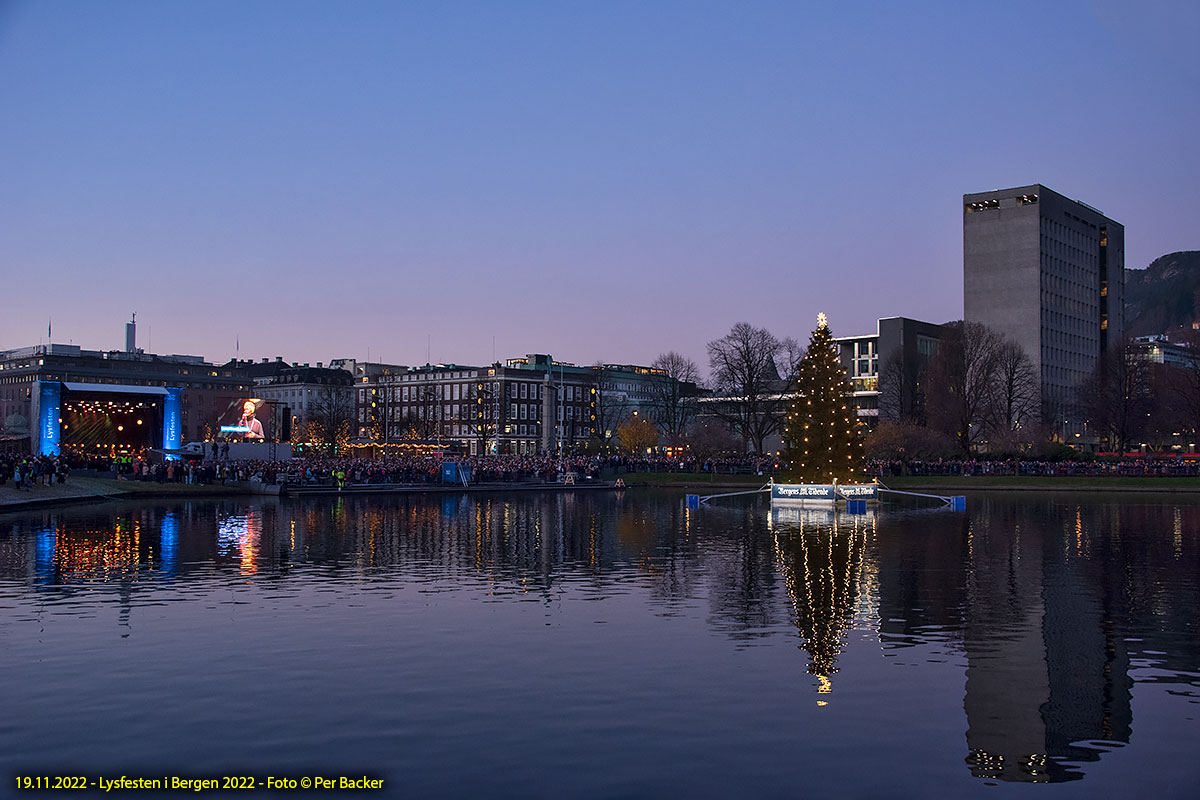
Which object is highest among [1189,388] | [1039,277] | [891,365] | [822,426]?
[1039,277]

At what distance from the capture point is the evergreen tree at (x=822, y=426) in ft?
193

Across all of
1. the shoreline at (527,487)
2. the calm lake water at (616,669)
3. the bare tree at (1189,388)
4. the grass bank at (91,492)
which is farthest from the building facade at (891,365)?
the calm lake water at (616,669)

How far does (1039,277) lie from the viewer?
131 m

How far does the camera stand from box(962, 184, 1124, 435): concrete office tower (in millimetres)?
132000

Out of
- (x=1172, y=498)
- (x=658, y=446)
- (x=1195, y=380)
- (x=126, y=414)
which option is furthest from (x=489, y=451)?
(x=1172, y=498)

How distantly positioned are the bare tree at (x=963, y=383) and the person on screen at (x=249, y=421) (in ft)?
199

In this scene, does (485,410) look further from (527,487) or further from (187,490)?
(187,490)

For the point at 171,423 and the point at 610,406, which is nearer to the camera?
the point at 171,423

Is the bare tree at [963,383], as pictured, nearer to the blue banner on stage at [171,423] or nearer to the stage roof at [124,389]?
the blue banner on stage at [171,423]

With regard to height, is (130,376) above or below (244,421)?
above

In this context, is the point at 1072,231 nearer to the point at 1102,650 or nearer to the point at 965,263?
the point at 965,263

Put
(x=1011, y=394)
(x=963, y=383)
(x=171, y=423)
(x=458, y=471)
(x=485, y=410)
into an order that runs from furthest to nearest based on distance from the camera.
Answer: (x=485, y=410) → (x=1011, y=394) → (x=963, y=383) → (x=171, y=423) → (x=458, y=471)

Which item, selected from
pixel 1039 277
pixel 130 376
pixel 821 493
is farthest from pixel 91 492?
pixel 130 376

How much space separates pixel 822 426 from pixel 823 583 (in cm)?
3638
